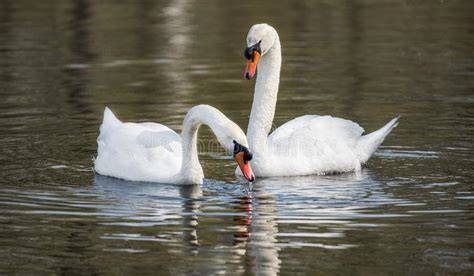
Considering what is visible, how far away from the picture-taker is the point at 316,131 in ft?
45.5

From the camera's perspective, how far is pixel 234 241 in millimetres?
10102

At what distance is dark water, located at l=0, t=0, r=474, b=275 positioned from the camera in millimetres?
9771

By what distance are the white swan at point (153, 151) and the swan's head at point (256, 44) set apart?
39.2 inches

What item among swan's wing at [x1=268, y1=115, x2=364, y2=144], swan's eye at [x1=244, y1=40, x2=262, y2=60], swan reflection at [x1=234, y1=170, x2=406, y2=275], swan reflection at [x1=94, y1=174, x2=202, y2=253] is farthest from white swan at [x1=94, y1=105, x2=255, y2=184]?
swan's wing at [x1=268, y1=115, x2=364, y2=144]

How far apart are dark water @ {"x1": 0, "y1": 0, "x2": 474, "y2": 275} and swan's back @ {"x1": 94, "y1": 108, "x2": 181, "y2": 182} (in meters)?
0.25

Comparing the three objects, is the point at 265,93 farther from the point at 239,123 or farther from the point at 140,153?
the point at 239,123

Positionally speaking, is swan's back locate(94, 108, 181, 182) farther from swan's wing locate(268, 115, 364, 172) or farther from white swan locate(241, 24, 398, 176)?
swan's wing locate(268, 115, 364, 172)

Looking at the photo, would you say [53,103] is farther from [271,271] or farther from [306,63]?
[271,271]

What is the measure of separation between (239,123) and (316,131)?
2604mm

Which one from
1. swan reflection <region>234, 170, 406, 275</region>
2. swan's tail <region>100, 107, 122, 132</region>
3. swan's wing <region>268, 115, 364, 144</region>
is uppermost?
swan's tail <region>100, 107, 122, 132</region>

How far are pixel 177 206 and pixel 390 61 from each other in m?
10.5

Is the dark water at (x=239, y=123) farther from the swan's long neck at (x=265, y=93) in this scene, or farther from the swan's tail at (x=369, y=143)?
the swan's long neck at (x=265, y=93)

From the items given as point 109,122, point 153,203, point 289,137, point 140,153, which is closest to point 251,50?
point 289,137

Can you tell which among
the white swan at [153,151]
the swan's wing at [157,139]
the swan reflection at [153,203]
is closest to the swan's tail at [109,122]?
the white swan at [153,151]
